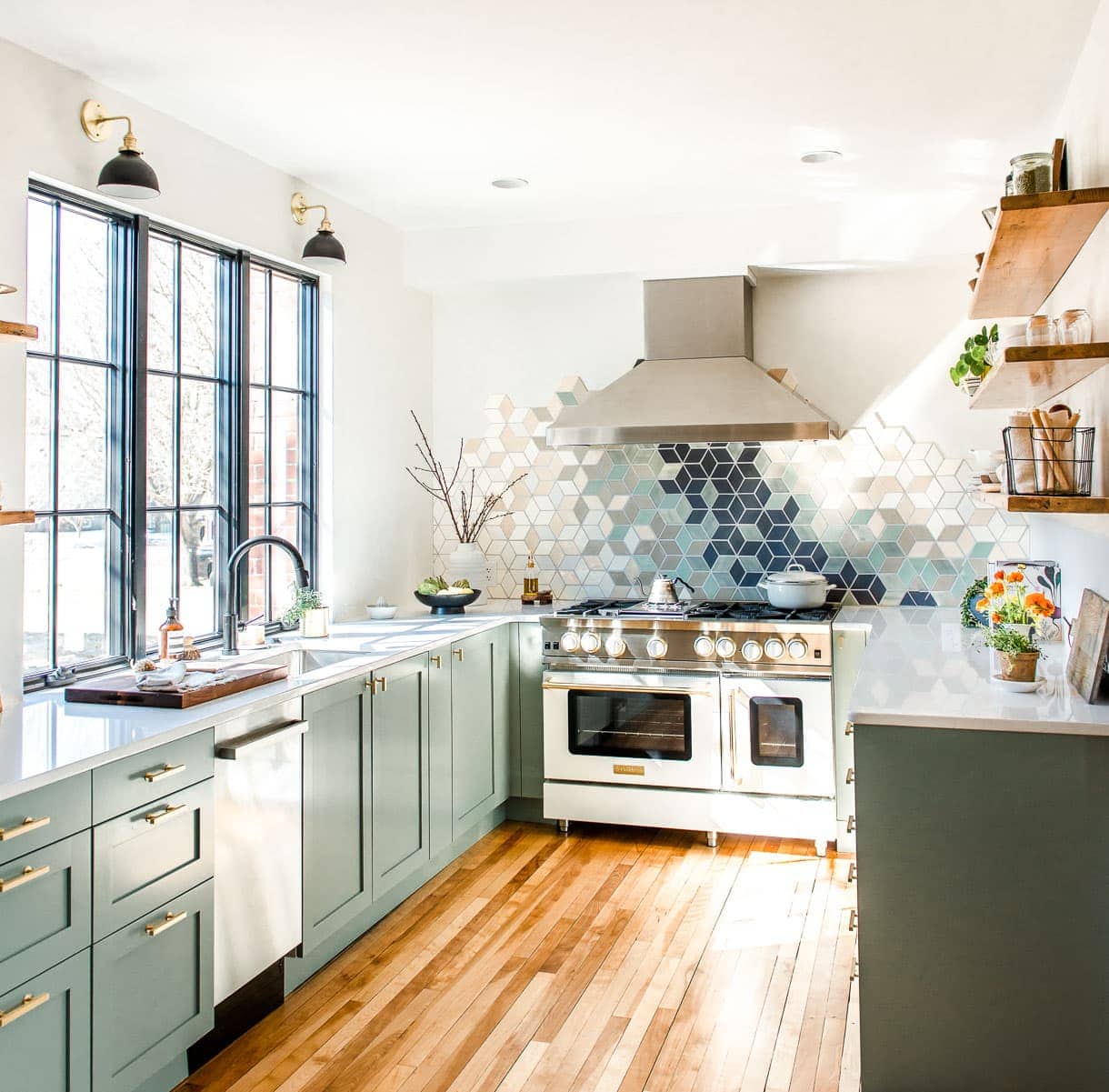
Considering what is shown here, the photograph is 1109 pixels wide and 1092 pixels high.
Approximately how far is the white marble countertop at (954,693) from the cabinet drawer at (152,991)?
5.39 ft

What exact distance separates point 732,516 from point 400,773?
2.07m

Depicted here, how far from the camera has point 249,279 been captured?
3.82 metres

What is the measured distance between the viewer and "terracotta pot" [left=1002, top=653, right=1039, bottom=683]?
2615 millimetres

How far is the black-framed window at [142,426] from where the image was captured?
2980mm

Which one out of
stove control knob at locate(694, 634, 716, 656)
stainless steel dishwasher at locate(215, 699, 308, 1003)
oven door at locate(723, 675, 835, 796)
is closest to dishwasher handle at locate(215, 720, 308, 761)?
stainless steel dishwasher at locate(215, 699, 308, 1003)

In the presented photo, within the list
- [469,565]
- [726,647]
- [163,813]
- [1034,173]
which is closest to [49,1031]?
[163,813]

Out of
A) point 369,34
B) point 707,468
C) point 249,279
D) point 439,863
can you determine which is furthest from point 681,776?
point 369,34

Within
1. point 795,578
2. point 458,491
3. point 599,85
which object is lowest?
point 795,578

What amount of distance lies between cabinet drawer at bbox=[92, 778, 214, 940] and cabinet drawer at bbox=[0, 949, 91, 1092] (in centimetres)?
11

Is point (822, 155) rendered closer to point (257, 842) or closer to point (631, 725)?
point (631, 725)

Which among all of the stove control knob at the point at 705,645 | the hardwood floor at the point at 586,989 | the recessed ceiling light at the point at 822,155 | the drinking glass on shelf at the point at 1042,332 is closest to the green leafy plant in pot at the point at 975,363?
the recessed ceiling light at the point at 822,155

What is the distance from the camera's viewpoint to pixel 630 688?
423 centimetres

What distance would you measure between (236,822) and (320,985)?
69cm

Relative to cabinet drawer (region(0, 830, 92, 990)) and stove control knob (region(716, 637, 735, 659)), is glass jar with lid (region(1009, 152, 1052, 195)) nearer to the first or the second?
stove control knob (region(716, 637, 735, 659))
